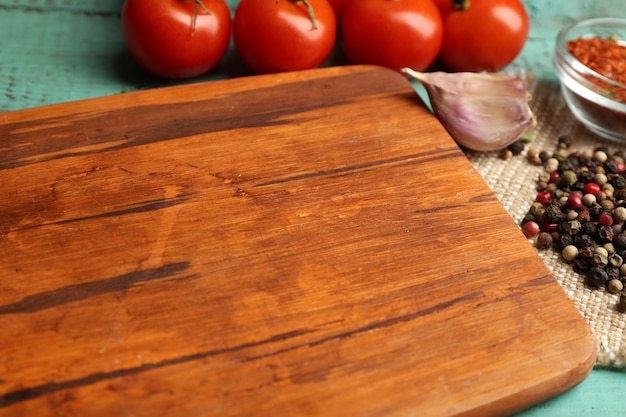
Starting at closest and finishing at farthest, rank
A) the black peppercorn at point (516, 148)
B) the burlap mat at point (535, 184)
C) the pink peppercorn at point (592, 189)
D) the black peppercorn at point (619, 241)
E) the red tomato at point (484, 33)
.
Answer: the burlap mat at point (535, 184) < the black peppercorn at point (619, 241) < the pink peppercorn at point (592, 189) < the black peppercorn at point (516, 148) < the red tomato at point (484, 33)

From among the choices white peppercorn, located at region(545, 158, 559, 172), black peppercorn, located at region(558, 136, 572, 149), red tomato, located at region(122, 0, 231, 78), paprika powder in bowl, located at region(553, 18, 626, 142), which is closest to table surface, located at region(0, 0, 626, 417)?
red tomato, located at region(122, 0, 231, 78)

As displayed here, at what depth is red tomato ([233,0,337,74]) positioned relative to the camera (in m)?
1.46

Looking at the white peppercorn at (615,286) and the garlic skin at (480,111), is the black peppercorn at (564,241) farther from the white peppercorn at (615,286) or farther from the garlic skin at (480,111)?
the garlic skin at (480,111)

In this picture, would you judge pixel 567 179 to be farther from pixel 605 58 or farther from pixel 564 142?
pixel 605 58

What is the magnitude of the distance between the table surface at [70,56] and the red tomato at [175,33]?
0.08 m

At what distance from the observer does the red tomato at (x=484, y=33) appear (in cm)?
157

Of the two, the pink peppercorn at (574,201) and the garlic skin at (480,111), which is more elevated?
the garlic skin at (480,111)

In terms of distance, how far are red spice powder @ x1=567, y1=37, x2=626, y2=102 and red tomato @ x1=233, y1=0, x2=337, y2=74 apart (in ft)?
1.84

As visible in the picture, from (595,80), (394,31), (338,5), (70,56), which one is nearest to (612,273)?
(595,80)

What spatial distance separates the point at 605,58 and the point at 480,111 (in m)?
0.40

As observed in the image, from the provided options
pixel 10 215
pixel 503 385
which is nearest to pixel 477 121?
pixel 503 385

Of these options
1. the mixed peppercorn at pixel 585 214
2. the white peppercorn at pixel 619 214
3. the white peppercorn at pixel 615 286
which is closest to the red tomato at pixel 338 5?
the mixed peppercorn at pixel 585 214

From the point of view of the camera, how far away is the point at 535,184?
1374 millimetres

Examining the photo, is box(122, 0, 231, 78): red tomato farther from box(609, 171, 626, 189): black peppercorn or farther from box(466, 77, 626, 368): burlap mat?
box(609, 171, 626, 189): black peppercorn
